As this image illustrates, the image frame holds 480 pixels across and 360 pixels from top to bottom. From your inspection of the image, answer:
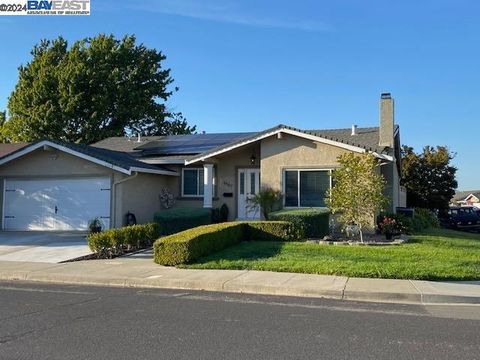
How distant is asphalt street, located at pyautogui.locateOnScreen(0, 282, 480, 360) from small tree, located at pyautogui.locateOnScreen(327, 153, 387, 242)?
6861 millimetres

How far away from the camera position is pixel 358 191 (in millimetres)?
15625

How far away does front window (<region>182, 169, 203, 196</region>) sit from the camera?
23422mm

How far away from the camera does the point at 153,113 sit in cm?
4241

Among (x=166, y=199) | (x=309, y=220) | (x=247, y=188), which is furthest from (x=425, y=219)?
(x=166, y=199)

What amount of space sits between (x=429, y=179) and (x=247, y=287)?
29.7m

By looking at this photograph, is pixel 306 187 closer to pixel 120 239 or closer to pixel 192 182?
pixel 192 182

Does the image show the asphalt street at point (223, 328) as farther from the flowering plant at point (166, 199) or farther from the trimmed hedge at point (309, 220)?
the flowering plant at point (166, 199)

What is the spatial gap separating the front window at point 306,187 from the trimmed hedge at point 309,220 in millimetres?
1736

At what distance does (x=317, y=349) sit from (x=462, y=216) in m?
33.0

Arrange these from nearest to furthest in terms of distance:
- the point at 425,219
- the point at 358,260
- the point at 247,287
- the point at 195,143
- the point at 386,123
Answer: the point at 247,287, the point at 358,260, the point at 386,123, the point at 425,219, the point at 195,143

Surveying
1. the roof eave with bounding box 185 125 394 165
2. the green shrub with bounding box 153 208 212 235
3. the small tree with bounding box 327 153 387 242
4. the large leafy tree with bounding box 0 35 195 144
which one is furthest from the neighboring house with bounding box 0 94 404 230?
the large leafy tree with bounding box 0 35 195 144

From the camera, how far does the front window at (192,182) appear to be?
922 inches

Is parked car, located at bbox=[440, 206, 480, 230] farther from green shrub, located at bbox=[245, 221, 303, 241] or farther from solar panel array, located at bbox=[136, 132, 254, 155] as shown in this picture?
green shrub, located at bbox=[245, 221, 303, 241]

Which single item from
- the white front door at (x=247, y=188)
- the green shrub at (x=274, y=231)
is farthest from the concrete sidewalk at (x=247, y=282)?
the white front door at (x=247, y=188)
